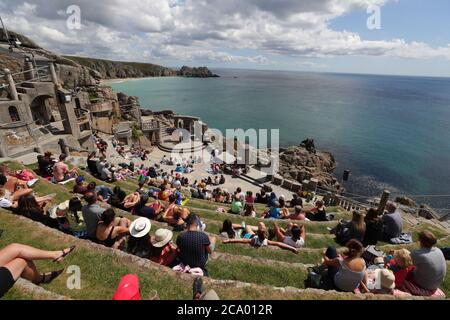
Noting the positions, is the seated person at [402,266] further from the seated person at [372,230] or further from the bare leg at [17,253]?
the bare leg at [17,253]

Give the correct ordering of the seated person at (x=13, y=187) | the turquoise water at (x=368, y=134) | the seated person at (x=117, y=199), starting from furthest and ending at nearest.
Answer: the turquoise water at (x=368, y=134), the seated person at (x=117, y=199), the seated person at (x=13, y=187)

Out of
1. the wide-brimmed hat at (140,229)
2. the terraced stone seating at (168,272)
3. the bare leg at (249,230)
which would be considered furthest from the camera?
the bare leg at (249,230)

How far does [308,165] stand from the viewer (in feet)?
119

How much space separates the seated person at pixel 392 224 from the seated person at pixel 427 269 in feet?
10.8

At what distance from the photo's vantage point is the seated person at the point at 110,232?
6031 millimetres

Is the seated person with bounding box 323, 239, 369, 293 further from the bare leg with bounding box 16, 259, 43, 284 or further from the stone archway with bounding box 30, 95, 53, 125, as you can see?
the stone archway with bounding box 30, 95, 53, 125

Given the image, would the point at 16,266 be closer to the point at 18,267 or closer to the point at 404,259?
the point at 18,267

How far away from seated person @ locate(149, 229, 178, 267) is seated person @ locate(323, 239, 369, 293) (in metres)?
3.92

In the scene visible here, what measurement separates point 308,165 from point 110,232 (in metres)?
34.3

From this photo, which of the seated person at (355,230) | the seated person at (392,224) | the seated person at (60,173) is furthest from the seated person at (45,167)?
the seated person at (392,224)

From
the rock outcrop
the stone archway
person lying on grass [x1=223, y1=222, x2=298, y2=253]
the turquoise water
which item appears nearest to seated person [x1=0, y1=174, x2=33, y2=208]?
person lying on grass [x1=223, y1=222, x2=298, y2=253]

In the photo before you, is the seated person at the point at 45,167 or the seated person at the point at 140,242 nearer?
the seated person at the point at 140,242
